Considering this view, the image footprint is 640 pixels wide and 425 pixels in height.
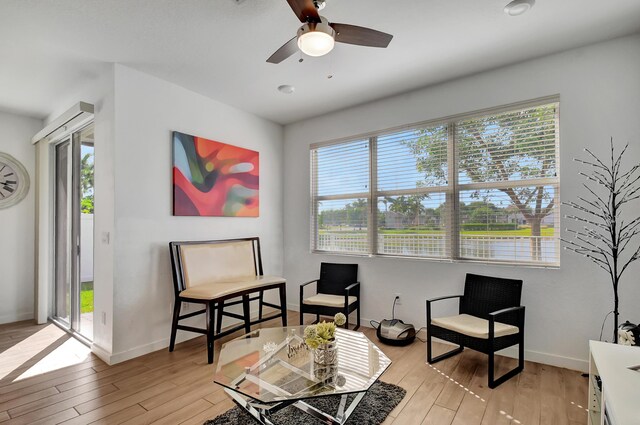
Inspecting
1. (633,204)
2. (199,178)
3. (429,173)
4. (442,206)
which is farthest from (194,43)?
(633,204)

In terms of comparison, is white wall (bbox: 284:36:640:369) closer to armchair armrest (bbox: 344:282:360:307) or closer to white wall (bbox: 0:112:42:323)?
armchair armrest (bbox: 344:282:360:307)

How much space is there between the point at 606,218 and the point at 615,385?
174 cm

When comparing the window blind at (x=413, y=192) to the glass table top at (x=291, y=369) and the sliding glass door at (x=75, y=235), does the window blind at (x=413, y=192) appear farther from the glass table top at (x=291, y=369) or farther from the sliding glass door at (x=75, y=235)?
the sliding glass door at (x=75, y=235)

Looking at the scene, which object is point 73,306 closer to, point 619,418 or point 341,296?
point 341,296

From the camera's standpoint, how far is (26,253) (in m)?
4.27

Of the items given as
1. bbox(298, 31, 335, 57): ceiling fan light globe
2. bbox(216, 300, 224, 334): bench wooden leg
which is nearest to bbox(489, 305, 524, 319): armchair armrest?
bbox(298, 31, 335, 57): ceiling fan light globe

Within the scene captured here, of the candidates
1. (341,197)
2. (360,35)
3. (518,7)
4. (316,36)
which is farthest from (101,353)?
(518,7)

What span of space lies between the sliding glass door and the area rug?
90.2 inches

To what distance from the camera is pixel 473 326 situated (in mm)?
2637

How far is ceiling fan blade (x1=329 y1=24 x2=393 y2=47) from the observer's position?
1.86 meters

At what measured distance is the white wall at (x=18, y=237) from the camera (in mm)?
4113

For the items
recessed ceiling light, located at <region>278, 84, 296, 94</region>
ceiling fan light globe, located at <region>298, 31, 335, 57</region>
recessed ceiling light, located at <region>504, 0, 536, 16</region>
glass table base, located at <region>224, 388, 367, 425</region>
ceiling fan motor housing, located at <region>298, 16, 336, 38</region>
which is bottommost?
glass table base, located at <region>224, 388, 367, 425</region>

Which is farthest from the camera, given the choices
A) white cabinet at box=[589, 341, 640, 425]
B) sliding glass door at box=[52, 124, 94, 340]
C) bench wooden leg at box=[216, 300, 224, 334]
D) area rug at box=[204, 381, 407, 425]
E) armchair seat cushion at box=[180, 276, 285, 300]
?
sliding glass door at box=[52, 124, 94, 340]

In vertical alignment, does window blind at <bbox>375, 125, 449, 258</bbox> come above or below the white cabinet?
above
